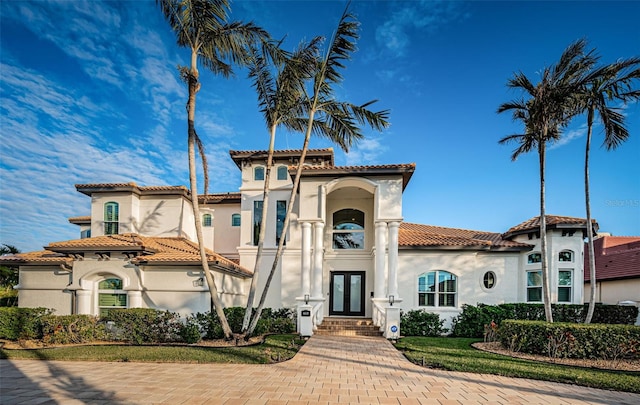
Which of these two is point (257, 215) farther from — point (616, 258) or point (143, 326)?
point (616, 258)

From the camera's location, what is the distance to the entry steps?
44.6ft

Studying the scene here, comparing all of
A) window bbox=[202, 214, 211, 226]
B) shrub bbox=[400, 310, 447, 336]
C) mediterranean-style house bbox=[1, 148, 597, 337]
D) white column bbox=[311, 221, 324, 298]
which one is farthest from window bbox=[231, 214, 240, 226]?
shrub bbox=[400, 310, 447, 336]

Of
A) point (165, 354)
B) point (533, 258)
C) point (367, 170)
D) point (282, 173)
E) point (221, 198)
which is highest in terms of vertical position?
point (282, 173)

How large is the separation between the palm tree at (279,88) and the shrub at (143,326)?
2498 mm

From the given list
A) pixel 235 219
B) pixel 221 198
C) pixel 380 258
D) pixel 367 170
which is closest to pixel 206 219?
pixel 221 198

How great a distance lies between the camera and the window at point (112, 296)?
13.0m

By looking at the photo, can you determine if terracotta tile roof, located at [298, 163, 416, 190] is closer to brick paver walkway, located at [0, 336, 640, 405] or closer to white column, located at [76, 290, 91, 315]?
brick paver walkway, located at [0, 336, 640, 405]

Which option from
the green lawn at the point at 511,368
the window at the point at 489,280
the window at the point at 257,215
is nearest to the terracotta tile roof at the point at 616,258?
the window at the point at 489,280

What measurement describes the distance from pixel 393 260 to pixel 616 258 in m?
16.4

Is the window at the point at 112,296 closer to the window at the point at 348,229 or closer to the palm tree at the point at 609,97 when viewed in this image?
the window at the point at 348,229

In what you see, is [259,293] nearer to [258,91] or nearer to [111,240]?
[111,240]

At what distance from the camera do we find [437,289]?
15406 millimetres

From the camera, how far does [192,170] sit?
11.0 meters

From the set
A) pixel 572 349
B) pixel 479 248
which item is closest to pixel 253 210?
pixel 479 248
